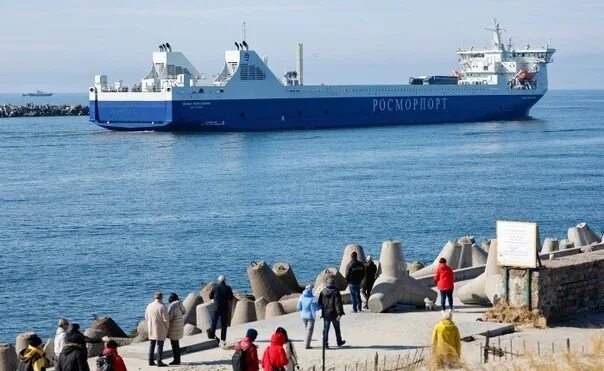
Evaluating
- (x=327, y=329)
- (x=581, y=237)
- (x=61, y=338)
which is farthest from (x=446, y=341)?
(x=581, y=237)

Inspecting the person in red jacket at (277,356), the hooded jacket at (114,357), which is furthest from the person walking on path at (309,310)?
the hooded jacket at (114,357)

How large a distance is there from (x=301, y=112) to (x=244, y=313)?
2368 inches

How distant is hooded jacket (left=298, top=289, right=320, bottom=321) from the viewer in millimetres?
10750

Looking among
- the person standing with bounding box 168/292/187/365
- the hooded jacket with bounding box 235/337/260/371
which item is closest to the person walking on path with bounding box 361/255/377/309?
the person standing with bounding box 168/292/187/365

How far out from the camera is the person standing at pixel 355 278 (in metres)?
12.3

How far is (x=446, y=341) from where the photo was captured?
31.3ft

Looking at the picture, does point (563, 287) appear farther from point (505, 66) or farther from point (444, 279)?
point (505, 66)

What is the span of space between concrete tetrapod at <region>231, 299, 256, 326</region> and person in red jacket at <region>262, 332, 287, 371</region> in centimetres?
462

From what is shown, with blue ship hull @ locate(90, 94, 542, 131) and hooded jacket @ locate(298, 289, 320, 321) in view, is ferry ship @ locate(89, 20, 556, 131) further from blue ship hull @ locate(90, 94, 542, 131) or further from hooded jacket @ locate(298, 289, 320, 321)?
hooded jacket @ locate(298, 289, 320, 321)

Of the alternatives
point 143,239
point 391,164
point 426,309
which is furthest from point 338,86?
point 426,309

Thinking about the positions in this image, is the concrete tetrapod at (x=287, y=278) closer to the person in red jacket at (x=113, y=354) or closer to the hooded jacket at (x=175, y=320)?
the hooded jacket at (x=175, y=320)

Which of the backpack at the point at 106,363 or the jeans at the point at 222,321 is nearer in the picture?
the backpack at the point at 106,363

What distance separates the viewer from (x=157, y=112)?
6750cm

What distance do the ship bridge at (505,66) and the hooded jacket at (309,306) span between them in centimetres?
7370
